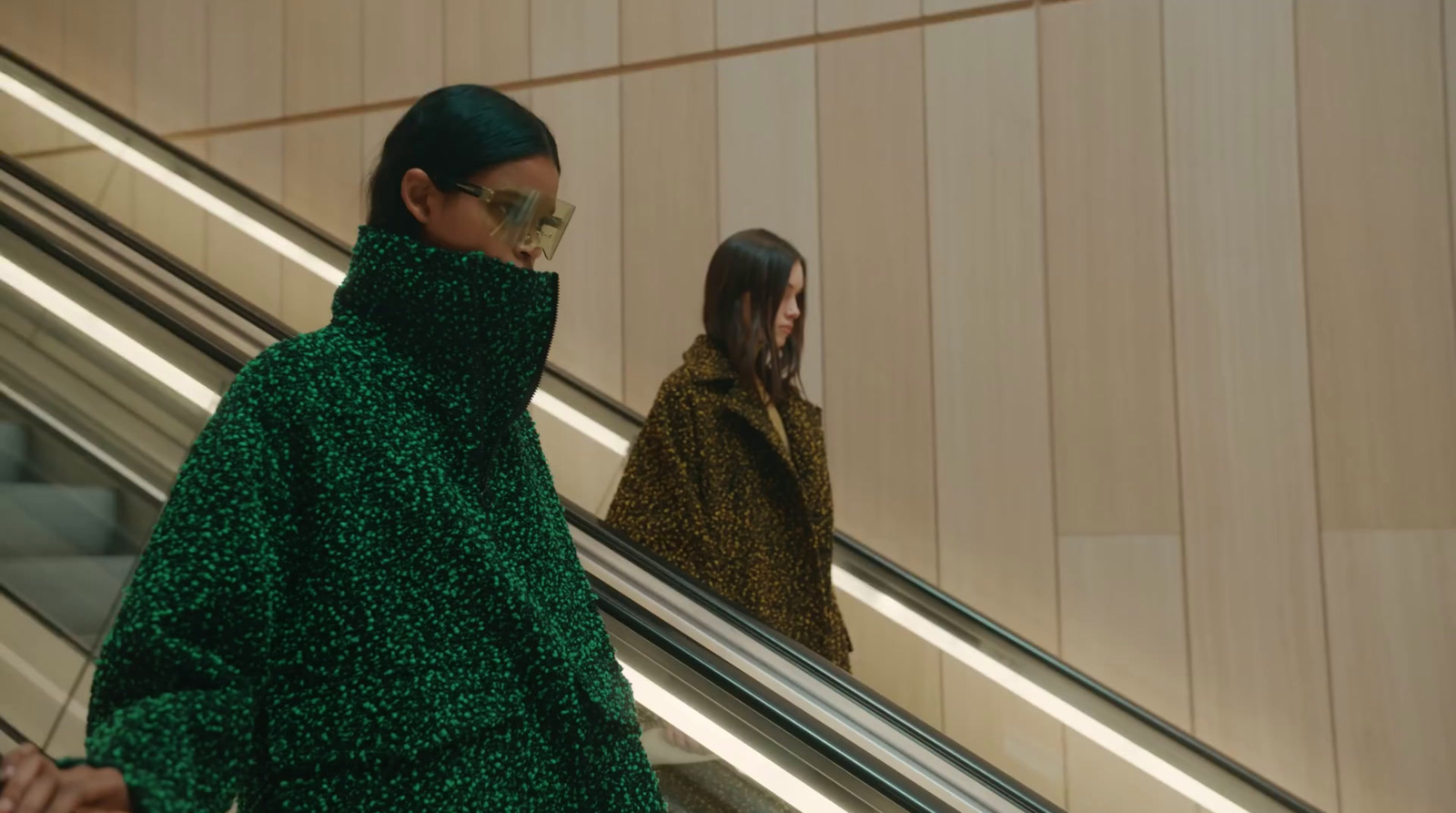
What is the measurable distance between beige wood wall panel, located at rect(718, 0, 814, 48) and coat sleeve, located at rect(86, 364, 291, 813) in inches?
146

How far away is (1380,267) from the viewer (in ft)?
12.2

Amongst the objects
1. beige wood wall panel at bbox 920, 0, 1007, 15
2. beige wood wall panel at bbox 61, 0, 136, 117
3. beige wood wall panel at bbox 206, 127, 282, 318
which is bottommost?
beige wood wall panel at bbox 206, 127, 282, 318

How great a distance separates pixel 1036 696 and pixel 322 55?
365 cm

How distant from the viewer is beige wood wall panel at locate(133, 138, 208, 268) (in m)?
5.10

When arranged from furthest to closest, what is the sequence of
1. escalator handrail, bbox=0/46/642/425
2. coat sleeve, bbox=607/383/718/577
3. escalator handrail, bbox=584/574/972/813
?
escalator handrail, bbox=0/46/642/425, coat sleeve, bbox=607/383/718/577, escalator handrail, bbox=584/574/972/813

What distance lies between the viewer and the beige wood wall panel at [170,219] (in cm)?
510

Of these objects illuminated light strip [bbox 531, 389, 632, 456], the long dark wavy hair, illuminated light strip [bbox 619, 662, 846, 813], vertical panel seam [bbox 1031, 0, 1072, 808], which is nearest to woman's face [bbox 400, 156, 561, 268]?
illuminated light strip [bbox 619, 662, 846, 813]

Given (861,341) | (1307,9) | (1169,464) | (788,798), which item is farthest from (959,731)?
(1307,9)

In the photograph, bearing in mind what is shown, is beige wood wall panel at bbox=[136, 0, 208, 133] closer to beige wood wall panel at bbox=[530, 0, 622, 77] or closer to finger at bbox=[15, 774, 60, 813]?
beige wood wall panel at bbox=[530, 0, 622, 77]

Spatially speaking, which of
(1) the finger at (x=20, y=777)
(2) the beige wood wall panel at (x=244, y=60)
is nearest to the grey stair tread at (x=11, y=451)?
(1) the finger at (x=20, y=777)

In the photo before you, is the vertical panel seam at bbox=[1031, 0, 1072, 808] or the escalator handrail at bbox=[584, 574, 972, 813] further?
the vertical panel seam at bbox=[1031, 0, 1072, 808]

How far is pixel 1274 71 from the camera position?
387 centimetres

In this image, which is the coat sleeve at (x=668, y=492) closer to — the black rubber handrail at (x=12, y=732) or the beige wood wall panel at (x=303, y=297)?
the black rubber handrail at (x=12, y=732)

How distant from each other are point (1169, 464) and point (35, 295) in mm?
2904
